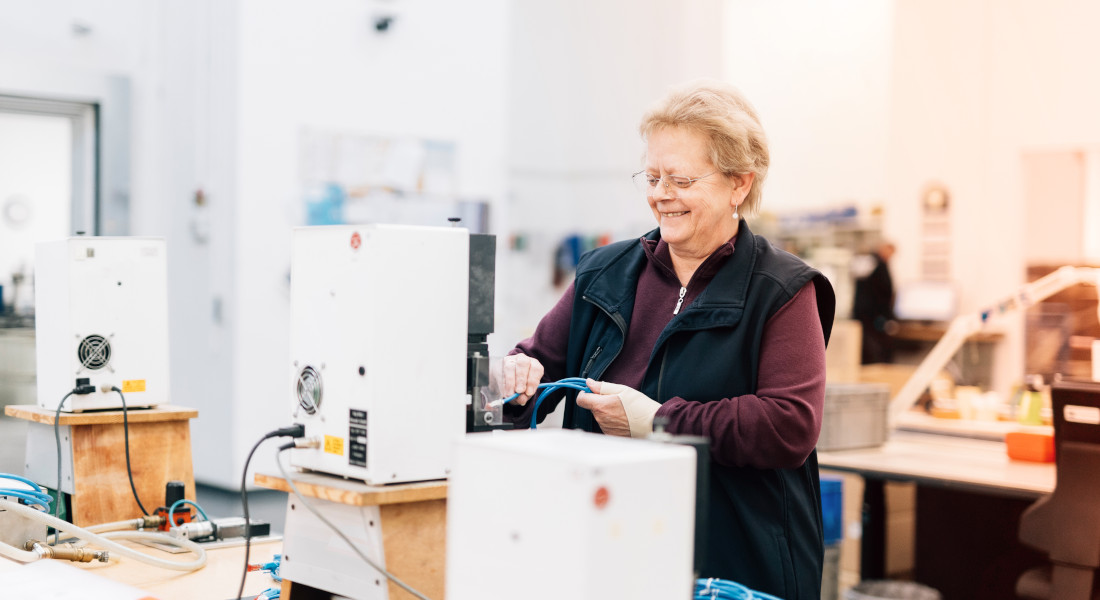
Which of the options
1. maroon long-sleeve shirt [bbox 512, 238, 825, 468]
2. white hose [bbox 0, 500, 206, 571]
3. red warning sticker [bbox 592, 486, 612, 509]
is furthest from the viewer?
white hose [bbox 0, 500, 206, 571]

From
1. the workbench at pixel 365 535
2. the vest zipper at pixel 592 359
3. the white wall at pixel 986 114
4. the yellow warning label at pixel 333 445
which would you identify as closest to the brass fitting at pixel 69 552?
the workbench at pixel 365 535

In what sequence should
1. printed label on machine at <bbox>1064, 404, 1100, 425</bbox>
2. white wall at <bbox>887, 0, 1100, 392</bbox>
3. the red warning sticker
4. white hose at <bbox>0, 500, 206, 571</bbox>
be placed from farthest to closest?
white wall at <bbox>887, 0, 1100, 392</bbox>, printed label on machine at <bbox>1064, 404, 1100, 425</bbox>, white hose at <bbox>0, 500, 206, 571</bbox>, the red warning sticker

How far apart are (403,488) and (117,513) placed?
1.07 m

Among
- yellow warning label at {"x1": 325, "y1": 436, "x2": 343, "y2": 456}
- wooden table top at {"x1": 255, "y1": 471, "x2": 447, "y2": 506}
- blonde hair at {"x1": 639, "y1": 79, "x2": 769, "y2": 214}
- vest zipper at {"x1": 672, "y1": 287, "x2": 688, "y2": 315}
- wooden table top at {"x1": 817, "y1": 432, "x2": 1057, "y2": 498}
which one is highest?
blonde hair at {"x1": 639, "y1": 79, "x2": 769, "y2": 214}

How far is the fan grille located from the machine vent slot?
81 cm

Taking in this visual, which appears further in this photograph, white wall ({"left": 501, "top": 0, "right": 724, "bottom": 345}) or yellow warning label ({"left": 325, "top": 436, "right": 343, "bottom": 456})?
white wall ({"left": 501, "top": 0, "right": 724, "bottom": 345})

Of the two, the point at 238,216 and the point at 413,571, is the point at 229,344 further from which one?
the point at 413,571

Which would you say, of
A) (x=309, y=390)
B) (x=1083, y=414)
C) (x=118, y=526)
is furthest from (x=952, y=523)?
(x=309, y=390)

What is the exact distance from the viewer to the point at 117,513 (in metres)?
2.21

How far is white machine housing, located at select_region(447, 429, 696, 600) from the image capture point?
1.05m

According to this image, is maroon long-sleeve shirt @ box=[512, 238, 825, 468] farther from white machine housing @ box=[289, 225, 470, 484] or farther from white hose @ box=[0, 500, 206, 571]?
white hose @ box=[0, 500, 206, 571]

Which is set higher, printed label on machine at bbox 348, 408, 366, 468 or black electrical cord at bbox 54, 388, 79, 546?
printed label on machine at bbox 348, 408, 366, 468

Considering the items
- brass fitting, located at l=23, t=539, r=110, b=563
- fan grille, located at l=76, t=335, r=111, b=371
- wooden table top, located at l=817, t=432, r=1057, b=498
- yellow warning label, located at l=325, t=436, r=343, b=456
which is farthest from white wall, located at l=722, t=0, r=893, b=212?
yellow warning label, located at l=325, t=436, r=343, b=456

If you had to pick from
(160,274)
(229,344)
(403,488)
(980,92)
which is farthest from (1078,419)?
(980,92)
